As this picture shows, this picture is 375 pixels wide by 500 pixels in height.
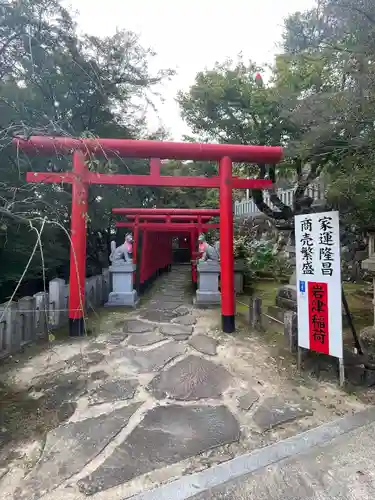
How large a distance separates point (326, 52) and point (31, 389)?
5.69 metres

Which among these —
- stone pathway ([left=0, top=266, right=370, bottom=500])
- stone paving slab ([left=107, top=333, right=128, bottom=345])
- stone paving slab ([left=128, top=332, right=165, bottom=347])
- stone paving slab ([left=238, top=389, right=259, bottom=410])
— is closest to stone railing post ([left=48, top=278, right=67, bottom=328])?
stone pathway ([left=0, top=266, right=370, bottom=500])

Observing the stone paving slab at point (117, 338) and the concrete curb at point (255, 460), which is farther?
the stone paving slab at point (117, 338)

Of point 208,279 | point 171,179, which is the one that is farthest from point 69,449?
point 208,279

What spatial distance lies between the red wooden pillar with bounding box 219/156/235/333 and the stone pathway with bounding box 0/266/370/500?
50 cm

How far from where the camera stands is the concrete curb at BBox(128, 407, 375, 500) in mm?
1989

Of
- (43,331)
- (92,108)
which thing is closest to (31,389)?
(43,331)

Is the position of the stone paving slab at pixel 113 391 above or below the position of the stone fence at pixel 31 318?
below

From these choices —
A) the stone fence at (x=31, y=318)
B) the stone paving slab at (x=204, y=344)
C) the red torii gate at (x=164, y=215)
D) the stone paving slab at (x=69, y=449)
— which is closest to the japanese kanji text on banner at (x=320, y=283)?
the stone paving slab at (x=204, y=344)

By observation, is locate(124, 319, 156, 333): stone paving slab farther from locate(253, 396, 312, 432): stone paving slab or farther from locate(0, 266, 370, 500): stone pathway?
locate(253, 396, 312, 432): stone paving slab

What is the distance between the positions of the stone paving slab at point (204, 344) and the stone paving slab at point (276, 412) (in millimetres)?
1483

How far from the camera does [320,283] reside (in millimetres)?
3646

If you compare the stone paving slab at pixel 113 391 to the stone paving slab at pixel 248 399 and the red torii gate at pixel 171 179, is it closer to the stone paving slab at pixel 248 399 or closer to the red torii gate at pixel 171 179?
the stone paving slab at pixel 248 399

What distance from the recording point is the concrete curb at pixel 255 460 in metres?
1.99

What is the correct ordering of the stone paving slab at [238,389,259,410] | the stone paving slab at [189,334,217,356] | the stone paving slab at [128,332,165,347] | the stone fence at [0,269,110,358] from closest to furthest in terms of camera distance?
the stone paving slab at [238,389,259,410], the stone fence at [0,269,110,358], the stone paving slab at [189,334,217,356], the stone paving slab at [128,332,165,347]
